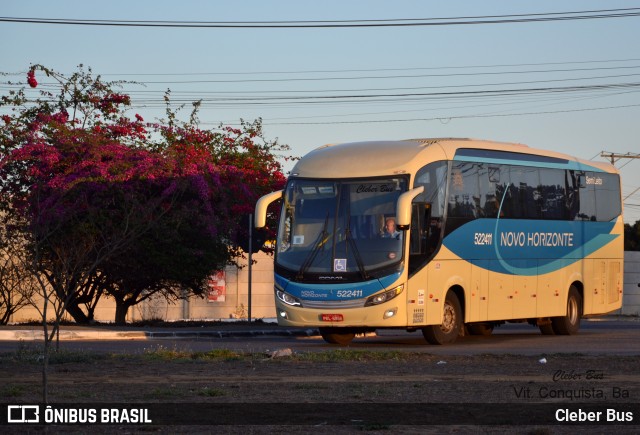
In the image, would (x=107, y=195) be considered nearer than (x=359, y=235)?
No

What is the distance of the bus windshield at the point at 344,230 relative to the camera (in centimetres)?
2177

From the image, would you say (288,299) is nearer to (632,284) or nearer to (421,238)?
(421,238)

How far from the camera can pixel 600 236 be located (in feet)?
93.0

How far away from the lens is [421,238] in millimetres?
22203

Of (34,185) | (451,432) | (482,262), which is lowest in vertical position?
(451,432)

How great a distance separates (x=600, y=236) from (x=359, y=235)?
28.6ft

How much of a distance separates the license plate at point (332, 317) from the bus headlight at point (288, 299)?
53 centimetres

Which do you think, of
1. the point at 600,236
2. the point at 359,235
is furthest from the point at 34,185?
the point at 600,236

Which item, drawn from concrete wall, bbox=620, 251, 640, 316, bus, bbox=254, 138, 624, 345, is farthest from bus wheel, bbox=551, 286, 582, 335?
concrete wall, bbox=620, 251, 640, 316

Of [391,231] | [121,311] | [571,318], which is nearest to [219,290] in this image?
[121,311]

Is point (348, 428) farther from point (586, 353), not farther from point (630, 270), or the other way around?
point (630, 270)

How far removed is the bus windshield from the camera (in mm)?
21766

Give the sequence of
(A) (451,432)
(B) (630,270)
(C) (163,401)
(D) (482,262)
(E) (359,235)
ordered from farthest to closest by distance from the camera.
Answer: (B) (630,270), (D) (482,262), (E) (359,235), (C) (163,401), (A) (451,432)

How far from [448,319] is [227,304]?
1615cm
